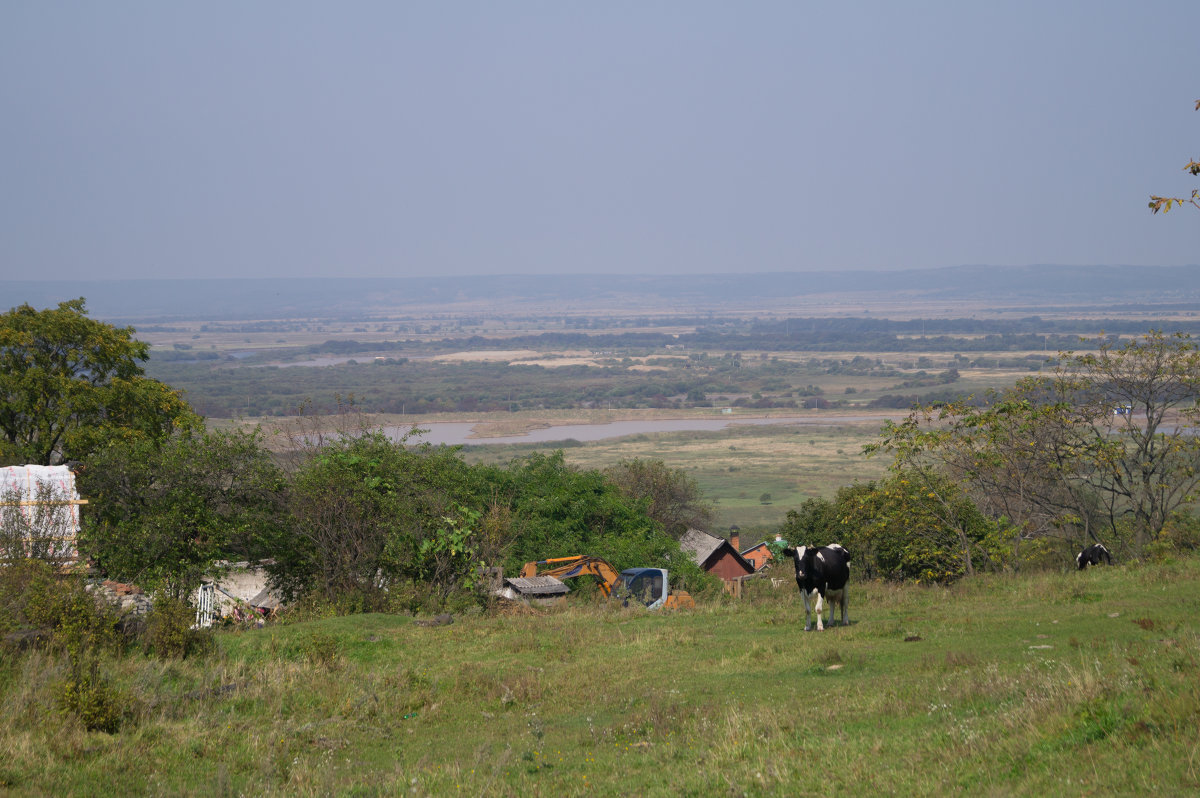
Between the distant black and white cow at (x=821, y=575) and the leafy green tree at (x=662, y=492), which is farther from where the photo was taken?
the leafy green tree at (x=662, y=492)

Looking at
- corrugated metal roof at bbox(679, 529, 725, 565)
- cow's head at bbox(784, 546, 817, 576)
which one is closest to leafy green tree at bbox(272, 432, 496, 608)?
cow's head at bbox(784, 546, 817, 576)

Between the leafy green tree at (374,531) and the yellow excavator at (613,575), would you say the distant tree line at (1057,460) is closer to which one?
the yellow excavator at (613,575)

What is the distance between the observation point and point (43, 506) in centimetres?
2022

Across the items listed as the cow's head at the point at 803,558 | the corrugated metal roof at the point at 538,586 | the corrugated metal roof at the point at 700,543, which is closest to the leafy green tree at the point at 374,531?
the corrugated metal roof at the point at 538,586

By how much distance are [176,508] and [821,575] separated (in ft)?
44.9

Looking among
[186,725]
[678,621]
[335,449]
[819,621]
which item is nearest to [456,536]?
[335,449]

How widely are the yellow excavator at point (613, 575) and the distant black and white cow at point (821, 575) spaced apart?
8.06 m

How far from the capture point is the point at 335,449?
Result: 24312mm

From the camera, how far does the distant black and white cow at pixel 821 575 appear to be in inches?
635

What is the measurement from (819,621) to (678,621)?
129 inches

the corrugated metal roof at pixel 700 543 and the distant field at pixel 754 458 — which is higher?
the corrugated metal roof at pixel 700 543

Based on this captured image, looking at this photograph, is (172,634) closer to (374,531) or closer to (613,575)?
(374,531)

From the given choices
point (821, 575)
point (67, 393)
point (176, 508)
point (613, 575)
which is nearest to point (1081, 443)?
point (613, 575)

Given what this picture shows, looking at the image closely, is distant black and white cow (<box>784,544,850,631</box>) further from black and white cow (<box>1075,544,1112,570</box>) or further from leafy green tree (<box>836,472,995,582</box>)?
black and white cow (<box>1075,544,1112,570</box>)
